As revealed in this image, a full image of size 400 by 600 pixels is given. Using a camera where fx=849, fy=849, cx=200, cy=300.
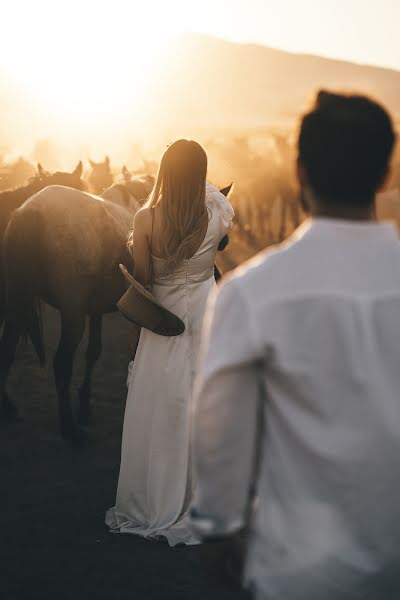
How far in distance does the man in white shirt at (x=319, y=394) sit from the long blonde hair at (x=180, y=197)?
2.44 m

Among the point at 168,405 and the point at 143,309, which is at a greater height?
the point at 143,309

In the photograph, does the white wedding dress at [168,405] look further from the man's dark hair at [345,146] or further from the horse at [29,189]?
the horse at [29,189]

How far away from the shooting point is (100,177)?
34.7 ft

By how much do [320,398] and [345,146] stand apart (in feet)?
1.72

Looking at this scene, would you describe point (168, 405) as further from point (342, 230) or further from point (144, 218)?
point (342, 230)

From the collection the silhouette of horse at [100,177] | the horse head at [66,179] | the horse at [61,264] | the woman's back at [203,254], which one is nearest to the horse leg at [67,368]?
the horse at [61,264]

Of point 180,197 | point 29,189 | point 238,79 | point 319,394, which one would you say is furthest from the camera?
point 238,79

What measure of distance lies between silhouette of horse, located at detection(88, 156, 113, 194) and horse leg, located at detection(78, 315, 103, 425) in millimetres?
3253

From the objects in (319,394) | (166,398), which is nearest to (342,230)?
(319,394)

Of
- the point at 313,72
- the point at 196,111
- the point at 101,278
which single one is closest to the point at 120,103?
the point at 196,111

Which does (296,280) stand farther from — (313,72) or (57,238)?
(313,72)

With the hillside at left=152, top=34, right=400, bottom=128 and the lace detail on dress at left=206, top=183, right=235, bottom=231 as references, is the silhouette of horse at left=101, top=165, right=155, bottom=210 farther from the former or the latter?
the hillside at left=152, top=34, right=400, bottom=128

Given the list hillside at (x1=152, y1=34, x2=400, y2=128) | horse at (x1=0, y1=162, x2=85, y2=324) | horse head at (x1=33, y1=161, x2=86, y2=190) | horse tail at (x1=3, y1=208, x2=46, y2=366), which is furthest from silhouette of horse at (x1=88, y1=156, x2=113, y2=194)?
hillside at (x1=152, y1=34, x2=400, y2=128)

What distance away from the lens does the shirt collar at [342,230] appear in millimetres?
1750
